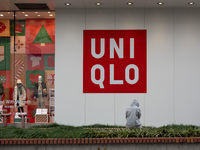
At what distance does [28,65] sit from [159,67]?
21.7 feet

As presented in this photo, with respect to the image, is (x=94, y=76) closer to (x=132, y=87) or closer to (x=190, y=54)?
(x=132, y=87)

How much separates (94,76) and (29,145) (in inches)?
315

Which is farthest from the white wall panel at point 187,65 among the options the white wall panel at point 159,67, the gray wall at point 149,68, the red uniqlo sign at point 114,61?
the red uniqlo sign at point 114,61

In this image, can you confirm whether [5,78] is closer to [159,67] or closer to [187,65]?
[159,67]

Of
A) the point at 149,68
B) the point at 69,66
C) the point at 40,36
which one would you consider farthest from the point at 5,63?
the point at 149,68

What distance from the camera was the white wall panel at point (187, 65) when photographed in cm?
1725

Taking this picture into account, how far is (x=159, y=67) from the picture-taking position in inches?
683

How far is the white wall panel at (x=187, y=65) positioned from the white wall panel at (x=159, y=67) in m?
0.35

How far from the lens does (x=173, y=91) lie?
17281 millimetres

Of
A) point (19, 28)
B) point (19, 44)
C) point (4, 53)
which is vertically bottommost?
point (4, 53)

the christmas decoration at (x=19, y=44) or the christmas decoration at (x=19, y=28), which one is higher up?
the christmas decoration at (x=19, y=28)

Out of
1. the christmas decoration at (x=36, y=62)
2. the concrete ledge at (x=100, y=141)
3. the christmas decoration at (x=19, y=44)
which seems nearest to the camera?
the concrete ledge at (x=100, y=141)

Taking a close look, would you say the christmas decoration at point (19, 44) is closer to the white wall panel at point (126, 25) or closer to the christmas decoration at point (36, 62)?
the christmas decoration at point (36, 62)

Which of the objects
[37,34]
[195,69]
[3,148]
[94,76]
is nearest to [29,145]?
[3,148]
